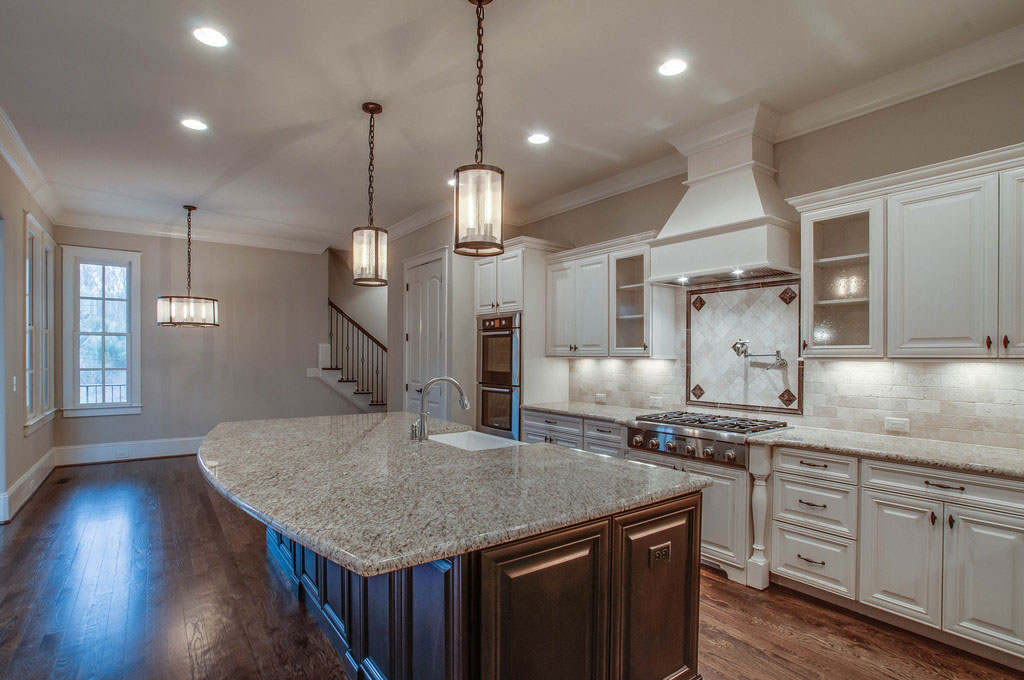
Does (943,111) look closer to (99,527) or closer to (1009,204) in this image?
(1009,204)

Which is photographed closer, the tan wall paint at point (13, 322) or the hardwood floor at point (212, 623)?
the hardwood floor at point (212, 623)

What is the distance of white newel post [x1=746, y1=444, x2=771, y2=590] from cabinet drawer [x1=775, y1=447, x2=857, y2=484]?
7 centimetres

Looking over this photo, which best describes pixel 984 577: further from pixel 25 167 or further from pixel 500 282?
pixel 25 167

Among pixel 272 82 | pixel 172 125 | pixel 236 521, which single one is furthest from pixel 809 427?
pixel 172 125

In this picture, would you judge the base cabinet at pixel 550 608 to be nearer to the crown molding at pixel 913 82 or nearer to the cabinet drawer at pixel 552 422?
the cabinet drawer at pixel 552 422

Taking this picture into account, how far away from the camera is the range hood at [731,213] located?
3.17 m

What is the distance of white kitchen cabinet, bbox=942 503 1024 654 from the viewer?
216cm

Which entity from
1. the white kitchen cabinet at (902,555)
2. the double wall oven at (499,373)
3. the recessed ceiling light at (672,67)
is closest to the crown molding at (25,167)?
the double wall oven at (499,373)

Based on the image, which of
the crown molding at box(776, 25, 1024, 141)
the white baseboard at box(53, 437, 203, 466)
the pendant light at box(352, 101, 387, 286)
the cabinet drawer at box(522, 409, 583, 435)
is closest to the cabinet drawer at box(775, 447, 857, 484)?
the cabinet drawer at box(522, 409, 583, 435)

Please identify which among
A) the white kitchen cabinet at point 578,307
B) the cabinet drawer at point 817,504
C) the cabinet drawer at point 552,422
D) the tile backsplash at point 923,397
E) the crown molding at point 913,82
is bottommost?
the cabinet drawer at point 817,504

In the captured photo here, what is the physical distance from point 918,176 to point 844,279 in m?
0.59

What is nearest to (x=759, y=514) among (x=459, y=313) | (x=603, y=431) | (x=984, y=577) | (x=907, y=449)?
(x=907, y=449)

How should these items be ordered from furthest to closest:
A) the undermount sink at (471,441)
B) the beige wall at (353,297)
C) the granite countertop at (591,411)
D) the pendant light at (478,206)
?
the beige wall at (353,297) → the granite countertop at (591,411) → the undermount sink at (471,441) → the pendant light at (478,206)

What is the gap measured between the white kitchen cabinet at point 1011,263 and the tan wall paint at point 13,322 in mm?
6120
